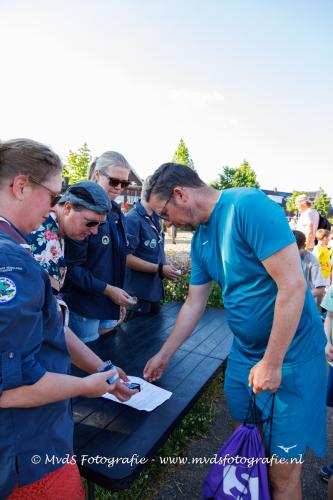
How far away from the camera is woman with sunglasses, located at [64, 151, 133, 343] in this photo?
7.63 ft

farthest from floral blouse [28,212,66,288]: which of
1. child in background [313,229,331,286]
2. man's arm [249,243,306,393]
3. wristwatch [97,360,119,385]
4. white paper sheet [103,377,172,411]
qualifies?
child in background [313,229,331,286]

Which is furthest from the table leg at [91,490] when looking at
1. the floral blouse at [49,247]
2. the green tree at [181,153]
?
the green tree at [181,153]

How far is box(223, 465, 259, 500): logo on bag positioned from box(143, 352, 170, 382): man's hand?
2.17 ft

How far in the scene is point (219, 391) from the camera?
3502 millimetres

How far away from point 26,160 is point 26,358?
2.04 feet

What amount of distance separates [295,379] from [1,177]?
59.3 inches

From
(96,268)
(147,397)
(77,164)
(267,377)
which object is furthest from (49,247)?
(77,164)

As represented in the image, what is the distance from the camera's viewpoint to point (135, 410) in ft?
5.81

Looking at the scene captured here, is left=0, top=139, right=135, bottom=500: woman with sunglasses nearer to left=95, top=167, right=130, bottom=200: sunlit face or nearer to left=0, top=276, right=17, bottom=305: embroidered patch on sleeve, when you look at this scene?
left=0, top=276, right=17, bottom=305: embroidered patch on sleeve

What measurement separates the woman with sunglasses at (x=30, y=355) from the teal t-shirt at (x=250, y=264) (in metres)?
0.75

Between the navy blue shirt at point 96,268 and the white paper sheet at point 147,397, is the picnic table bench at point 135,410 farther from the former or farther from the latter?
the navy blue shirt at point 96,268

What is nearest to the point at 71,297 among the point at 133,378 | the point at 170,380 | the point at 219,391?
the point at 133,378

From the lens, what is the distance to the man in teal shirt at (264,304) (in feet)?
4.53

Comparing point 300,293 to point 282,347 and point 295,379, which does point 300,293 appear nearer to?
point 282,347
